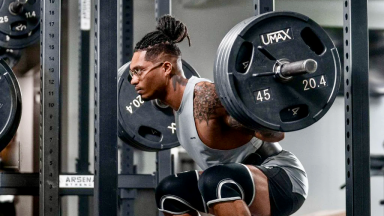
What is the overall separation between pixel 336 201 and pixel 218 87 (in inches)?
179

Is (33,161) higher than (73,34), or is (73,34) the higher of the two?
(73,34)

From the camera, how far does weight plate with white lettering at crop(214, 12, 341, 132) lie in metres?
2.16

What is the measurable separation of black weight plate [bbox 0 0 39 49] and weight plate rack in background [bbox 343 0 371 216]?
7.32 ft

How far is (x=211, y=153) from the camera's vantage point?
2.44 meters

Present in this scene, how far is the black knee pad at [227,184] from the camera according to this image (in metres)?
2.24

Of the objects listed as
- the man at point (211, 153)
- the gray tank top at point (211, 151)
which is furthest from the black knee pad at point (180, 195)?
the gray tank top at point (211, 151)

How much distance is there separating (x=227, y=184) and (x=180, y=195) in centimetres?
35

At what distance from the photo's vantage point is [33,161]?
629 centimetres

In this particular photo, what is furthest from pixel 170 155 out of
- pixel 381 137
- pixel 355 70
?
pixel 381 137

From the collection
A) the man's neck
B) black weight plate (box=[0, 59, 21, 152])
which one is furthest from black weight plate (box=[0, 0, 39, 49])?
the man's neck

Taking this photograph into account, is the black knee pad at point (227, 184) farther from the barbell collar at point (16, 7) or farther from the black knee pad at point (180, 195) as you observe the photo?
the barbell collar at point (16, 7)

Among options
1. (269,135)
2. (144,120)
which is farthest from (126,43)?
(269,135)

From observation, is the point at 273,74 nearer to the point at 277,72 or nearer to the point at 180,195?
the point at 277,72

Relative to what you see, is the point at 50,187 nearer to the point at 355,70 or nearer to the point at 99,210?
the point at 99,210
